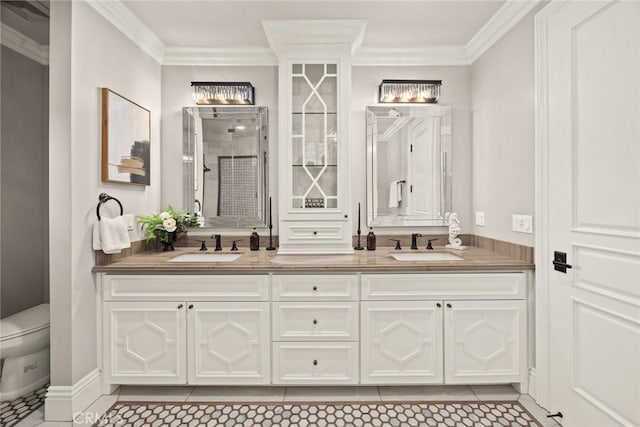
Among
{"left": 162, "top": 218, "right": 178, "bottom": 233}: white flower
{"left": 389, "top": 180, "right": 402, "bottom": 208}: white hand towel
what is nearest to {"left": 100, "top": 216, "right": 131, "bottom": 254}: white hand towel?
{"left": 162, "top": 218, "right": 178, "bottom": 233}: white flower

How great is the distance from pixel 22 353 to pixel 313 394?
1.75 metres

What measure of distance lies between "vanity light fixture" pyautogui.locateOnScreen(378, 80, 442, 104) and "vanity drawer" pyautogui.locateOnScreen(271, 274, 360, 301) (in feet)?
5.10

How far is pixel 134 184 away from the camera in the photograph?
7.47 feet

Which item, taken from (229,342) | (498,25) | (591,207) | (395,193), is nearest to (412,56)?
(498,25)

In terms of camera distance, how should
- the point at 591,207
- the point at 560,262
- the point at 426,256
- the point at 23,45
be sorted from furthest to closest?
the point at 426,256
the point at 23,45
the point at 560,262
the point at 591,207

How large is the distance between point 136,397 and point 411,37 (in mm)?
3161

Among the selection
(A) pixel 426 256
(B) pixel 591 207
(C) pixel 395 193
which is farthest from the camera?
(C) pixel 395 193

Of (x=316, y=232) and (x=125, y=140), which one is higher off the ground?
(x=125, y=140)

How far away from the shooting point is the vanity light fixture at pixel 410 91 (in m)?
2.62

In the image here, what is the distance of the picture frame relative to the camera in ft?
6.52

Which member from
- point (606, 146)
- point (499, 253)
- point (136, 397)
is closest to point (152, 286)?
point (136, 397)

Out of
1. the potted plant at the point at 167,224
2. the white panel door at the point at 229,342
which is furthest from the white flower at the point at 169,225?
the white panel door at the point at 229,342

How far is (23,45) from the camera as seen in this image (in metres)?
2.30

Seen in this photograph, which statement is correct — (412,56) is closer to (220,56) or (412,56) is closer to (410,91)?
(410,91)
